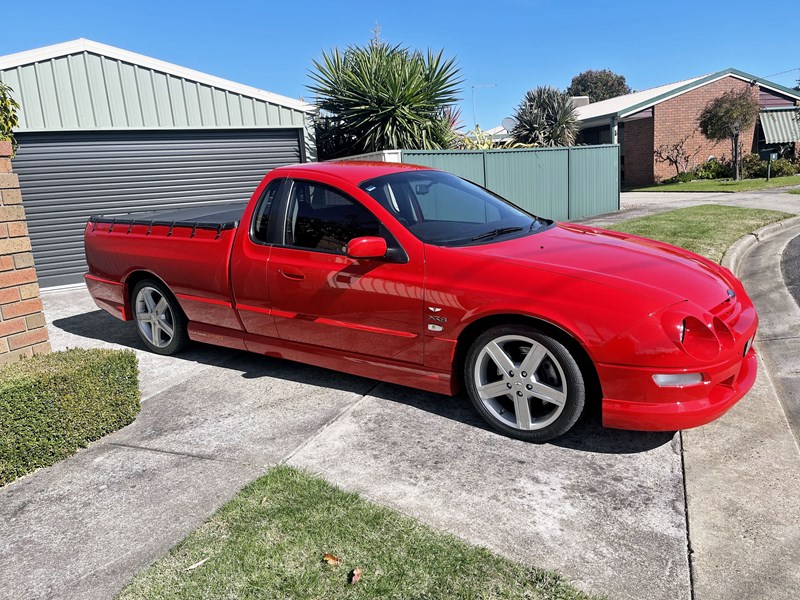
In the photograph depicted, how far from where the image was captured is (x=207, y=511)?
292cm

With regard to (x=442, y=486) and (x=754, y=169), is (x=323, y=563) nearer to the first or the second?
(x=442, y=486)

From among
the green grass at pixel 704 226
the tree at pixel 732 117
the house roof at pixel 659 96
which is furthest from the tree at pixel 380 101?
the tree at pixel 732 117

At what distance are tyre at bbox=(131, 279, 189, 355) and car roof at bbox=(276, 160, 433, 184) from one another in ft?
5.64

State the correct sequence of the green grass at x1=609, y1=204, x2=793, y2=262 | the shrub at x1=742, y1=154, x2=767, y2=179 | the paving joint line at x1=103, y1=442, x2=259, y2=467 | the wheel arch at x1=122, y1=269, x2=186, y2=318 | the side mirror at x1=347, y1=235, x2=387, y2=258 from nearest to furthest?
the paving joint line at x1=103, y1=442, x2=259, y2=467 < the side mirror at x1=347, y1=235, x2=387, y2=258 < the wheel arch at x1=122, y1=269, x2=186, y2=318 < the green grass at x1=609, y1=204, x2=793, y2=262 < the shrub at x1=742, y1=154, x2=767, y2=179

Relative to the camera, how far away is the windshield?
3965 mm

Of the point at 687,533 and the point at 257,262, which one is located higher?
the point at 257,262

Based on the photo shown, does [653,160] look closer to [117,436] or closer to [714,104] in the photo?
[714,104]

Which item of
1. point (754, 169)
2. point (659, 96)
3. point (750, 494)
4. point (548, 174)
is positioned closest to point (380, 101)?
point (548, 174)

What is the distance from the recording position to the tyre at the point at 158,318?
17.6 feet

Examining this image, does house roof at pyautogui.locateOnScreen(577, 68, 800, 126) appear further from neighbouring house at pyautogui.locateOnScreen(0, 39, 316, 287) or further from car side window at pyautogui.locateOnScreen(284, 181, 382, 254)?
car side window at pyautogui.locateOnScreen(284, 181, 382, 254)

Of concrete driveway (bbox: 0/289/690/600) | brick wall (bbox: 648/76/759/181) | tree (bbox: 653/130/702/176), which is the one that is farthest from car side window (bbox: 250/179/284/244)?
tree (bbox: 653/130/702/176)

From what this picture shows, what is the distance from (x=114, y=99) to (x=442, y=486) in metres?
9.35

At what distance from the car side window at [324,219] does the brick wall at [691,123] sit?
25436 mm

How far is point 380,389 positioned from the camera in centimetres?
444
